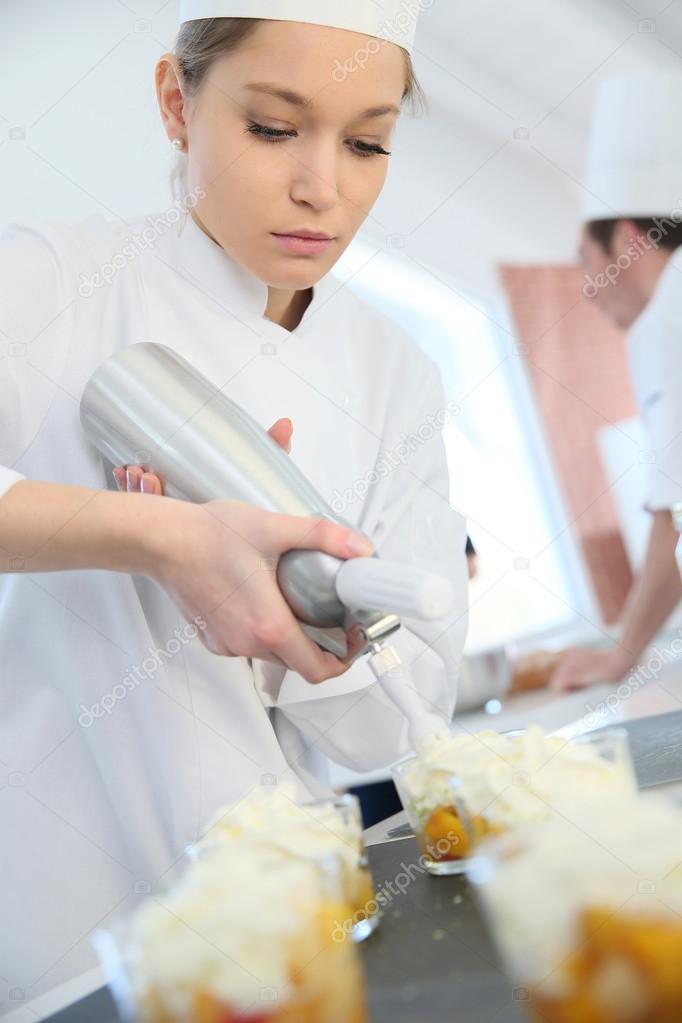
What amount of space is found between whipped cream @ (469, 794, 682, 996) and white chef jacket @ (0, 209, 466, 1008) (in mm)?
694

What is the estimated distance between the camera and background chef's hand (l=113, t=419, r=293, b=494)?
1157mm

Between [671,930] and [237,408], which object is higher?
[237,408]

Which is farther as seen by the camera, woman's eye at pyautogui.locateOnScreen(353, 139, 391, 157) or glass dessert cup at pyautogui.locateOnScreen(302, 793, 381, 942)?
woman's eye at pyautogui.locateOnScreen(353, 139, 391, 157)

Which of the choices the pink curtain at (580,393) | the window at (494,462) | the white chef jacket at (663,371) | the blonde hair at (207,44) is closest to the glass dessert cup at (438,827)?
the blonde hair at (207,44)

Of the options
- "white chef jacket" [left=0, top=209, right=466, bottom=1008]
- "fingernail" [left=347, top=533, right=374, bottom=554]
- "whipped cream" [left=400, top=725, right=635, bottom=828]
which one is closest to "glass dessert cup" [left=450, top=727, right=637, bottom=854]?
"whipped cream" [left=400, top=725, right=635, bottom=828]

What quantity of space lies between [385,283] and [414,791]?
470cm

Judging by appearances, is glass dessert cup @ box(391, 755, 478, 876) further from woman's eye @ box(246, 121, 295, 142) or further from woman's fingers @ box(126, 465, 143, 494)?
woman's eye @ box(246, 121, 295, 142)

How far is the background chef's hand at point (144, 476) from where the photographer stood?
3.80 ft

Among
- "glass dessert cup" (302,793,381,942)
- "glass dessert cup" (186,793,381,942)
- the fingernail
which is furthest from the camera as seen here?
the fingernail

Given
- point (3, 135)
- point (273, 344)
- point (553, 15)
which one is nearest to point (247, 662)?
point (273, 344)

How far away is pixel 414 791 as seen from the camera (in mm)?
1025

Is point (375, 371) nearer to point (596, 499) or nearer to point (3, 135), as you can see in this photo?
point (3, 135)

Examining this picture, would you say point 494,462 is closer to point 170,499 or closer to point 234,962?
point 170,499

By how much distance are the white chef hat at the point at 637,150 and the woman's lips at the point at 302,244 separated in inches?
69.1
